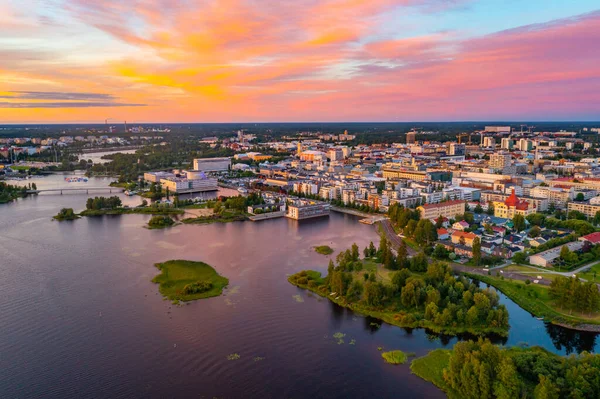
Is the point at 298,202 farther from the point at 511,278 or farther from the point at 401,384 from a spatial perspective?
the point at 401,384

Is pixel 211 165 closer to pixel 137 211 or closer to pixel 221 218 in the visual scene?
pixel 137 211

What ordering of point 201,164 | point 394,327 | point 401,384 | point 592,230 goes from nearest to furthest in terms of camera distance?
point 401,384 → point 394,327 → point 592,230 → point 201,164

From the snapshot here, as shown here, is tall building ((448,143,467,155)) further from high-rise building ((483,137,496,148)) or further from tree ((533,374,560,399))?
tree ((533,374,560,399))

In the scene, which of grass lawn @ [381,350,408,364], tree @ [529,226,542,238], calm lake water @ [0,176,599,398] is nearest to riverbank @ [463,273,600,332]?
calm lake water @ [0,176,599,398]

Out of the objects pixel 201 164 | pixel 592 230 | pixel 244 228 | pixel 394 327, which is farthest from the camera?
pixel 201 164

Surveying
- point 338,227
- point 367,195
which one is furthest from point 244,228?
point 367,195
